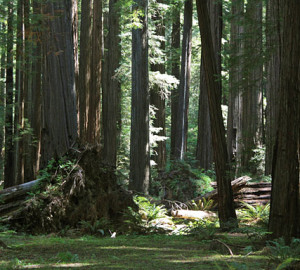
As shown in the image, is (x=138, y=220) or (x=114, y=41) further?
(x=114, y=41)

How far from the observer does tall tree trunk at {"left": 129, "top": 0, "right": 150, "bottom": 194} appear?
12.8m

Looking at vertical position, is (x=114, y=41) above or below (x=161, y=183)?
above

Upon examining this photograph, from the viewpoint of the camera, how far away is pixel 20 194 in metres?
8.34

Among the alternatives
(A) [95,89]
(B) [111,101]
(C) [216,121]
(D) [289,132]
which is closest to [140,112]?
(A) [95,89]

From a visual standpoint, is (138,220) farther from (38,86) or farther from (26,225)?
(38,86)

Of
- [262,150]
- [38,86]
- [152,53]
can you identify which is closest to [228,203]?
[262,150]

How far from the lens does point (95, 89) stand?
11.5m

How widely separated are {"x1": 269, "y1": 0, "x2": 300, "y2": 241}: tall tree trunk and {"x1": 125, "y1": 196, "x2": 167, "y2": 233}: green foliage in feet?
11.2

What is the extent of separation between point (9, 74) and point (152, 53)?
10894 millimetres

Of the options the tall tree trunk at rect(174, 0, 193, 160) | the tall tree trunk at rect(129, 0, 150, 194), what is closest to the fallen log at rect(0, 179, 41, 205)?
the tall tree trunk at rect(129, 0, 150, 194)

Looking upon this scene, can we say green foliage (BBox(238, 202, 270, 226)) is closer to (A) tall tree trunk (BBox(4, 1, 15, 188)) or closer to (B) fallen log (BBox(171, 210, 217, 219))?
(B) fallen log (BBox(171, 210, 217, 219))

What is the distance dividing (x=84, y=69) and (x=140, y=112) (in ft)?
8.67

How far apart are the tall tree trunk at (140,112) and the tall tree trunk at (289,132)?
283 inches

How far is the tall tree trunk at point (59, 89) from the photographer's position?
28.8ft
